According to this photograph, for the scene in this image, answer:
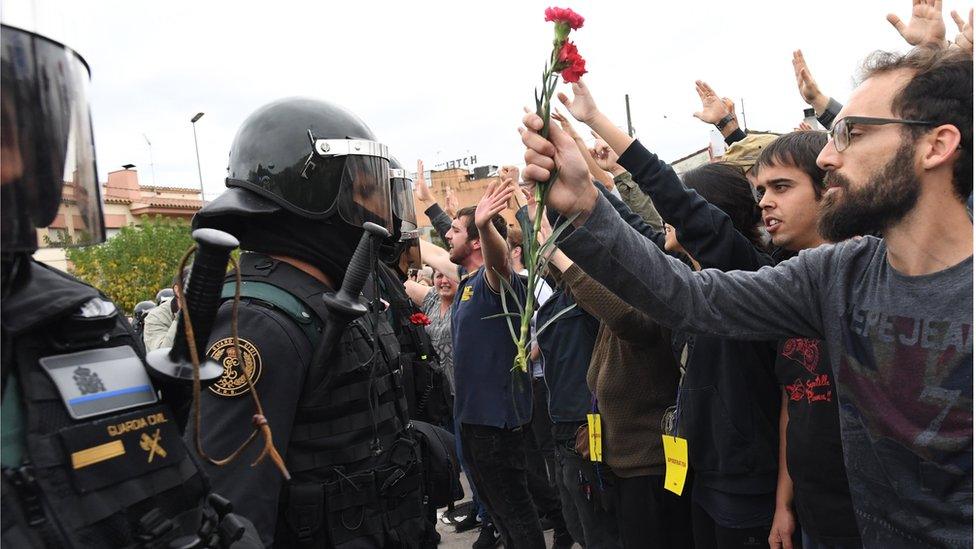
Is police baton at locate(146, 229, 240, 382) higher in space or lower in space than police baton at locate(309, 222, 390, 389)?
higher

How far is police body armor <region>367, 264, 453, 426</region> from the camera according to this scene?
5152mm

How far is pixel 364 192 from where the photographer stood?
2.71 metres

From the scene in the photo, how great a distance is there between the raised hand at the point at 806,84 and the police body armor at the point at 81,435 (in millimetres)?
3691

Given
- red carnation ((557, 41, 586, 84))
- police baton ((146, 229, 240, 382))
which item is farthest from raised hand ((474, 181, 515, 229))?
police baton ((146, 229, 240, 382))

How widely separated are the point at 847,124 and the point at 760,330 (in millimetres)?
614

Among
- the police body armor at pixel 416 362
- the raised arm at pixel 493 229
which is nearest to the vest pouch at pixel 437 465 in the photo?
the raised arm at pixel 493 229

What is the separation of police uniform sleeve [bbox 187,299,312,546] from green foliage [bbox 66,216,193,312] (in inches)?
1256

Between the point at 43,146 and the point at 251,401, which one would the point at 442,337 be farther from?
the point at 43,146

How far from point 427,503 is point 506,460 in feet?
5.95

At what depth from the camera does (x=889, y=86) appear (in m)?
1.87

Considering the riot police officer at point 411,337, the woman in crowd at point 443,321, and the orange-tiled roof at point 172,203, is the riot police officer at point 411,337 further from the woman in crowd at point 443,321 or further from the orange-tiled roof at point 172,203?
the orange-tiled roof at point 172,203

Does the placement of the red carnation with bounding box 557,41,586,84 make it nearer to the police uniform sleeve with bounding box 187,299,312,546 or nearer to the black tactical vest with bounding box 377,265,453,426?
the police uniform sleeve with bounding box 187,299,312,546

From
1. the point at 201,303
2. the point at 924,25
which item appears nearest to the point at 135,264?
the point at 924,25

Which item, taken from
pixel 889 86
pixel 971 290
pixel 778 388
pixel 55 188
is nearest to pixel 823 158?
pixel 889 86
